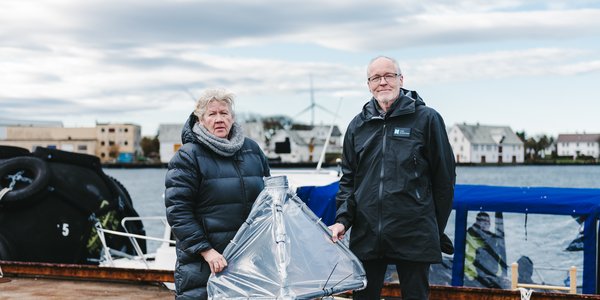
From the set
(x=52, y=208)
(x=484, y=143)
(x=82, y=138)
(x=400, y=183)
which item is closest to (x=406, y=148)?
(x=400, y=183)

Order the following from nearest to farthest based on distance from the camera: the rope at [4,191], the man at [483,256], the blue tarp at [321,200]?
the man at [483,256]
the blue tarp at [321,200]
the rope at [4,191]

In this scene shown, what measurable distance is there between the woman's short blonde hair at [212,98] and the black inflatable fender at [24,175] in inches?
310

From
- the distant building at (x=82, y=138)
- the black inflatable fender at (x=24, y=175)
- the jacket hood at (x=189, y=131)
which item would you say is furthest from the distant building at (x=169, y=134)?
the jacket hood at (x=189, y=131)

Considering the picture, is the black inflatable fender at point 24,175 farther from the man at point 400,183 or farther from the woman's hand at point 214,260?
the man at point 400,183

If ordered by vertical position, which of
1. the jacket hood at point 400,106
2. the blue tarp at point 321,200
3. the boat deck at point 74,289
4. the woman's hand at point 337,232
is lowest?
the boat deck at point 74,289

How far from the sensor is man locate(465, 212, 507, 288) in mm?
7641

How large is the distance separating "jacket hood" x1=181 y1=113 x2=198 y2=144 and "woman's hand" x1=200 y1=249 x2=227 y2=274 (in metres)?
0.65

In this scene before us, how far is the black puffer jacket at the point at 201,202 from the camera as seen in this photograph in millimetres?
4219

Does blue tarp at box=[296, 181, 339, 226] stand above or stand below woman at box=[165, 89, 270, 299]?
below

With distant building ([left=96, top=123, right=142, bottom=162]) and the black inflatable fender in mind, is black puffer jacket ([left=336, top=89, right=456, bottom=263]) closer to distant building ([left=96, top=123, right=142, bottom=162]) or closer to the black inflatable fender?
the black inflatable fender

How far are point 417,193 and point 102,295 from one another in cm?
439

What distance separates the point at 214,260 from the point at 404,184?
43.6 inches

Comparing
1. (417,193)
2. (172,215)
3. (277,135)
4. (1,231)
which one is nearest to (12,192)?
(1,231)

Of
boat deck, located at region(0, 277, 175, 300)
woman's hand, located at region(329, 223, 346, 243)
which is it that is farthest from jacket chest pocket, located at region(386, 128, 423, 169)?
boat deck, located at region(0, 277, 175, 300)
